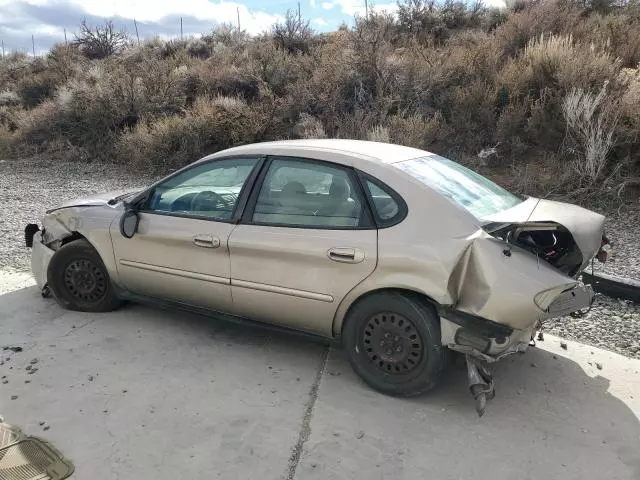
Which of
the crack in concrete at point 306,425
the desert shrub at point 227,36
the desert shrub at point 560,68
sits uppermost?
the desert shrub at point 227,36

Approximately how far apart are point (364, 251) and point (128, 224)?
6.53 feet

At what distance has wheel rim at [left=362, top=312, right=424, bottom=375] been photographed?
348cm

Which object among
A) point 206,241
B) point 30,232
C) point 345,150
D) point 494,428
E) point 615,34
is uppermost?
point 615,34

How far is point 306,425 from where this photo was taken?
3.35 metres

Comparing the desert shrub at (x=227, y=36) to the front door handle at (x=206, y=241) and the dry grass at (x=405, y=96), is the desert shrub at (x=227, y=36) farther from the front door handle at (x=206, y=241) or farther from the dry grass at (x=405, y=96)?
the front door handle at (x=206, y=241)

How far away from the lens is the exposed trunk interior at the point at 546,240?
330 cm

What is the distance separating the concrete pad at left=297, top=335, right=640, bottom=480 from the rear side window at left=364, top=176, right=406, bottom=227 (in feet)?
3.69

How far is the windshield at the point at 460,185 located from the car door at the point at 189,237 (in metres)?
1.20

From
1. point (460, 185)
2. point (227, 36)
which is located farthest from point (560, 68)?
point (227, 36)

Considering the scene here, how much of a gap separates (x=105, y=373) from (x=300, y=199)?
179 centimetres

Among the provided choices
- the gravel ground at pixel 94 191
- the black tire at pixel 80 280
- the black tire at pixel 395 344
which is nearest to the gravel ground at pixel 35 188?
the gravel ground at pixel 94 191

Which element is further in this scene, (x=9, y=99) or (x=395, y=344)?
(x=9, y=99)

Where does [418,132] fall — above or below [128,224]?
above

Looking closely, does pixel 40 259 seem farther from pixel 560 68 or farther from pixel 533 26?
pixel 533 26
